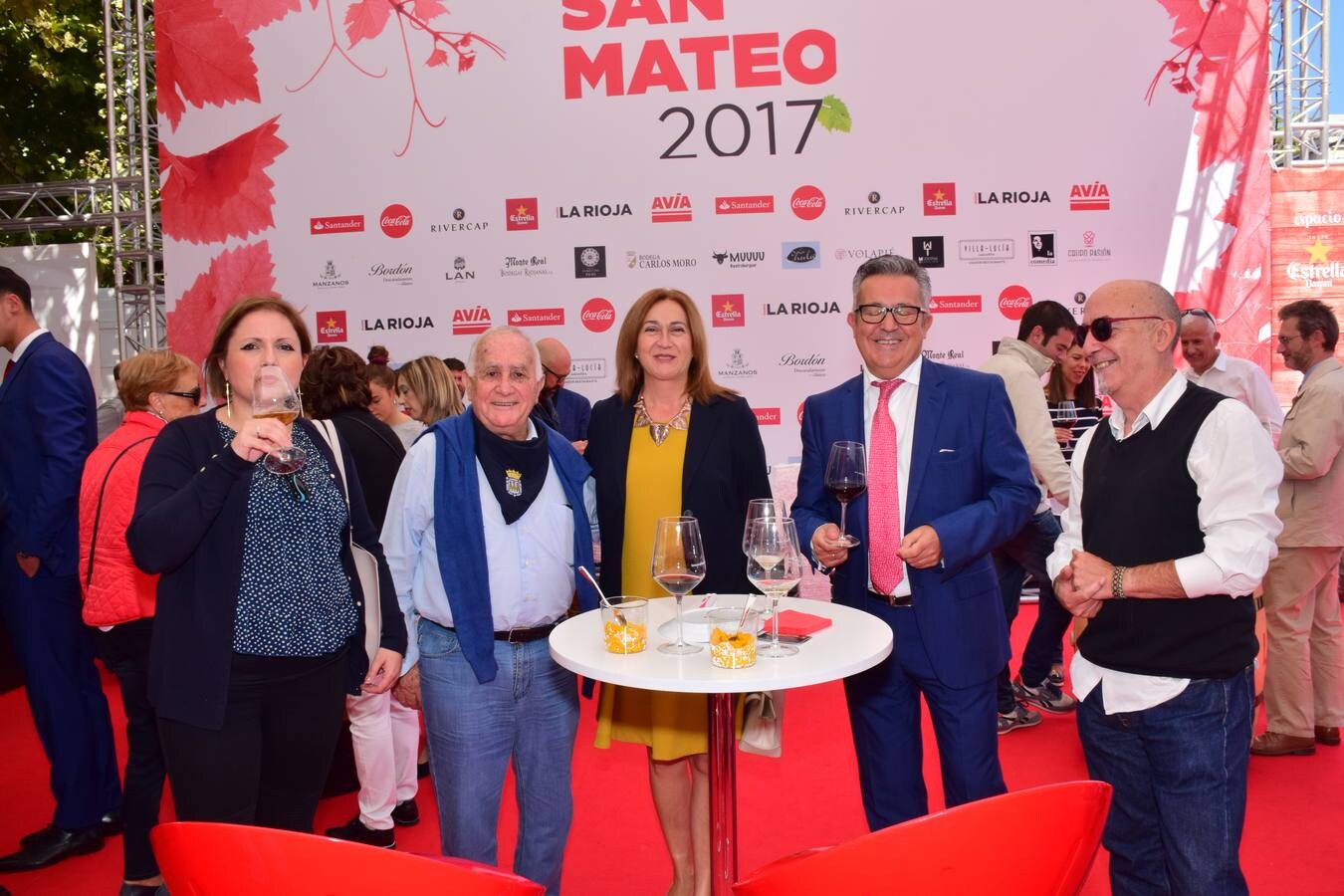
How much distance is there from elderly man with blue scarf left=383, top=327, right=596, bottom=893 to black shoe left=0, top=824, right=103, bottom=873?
1792 mm

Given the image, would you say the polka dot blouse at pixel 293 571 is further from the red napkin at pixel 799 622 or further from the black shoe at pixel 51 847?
the black shoe at pixel 51 847

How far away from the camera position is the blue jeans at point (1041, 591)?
423 cm

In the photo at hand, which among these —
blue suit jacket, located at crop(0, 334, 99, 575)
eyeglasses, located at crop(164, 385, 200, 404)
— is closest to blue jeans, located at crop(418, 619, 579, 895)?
eyeglasses, located at crop(164, 385, 200, 404)

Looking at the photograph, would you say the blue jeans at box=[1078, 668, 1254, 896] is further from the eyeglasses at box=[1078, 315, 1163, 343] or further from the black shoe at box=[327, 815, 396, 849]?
the black shoe at box=[327, 815, 396, 849]

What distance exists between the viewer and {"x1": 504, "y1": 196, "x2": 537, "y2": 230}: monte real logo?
6832mm

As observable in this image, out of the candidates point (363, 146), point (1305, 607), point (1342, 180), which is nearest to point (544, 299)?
point (363, 146)

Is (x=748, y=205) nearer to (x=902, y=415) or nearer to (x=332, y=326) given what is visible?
(x=332, y=326)

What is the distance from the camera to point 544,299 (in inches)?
270

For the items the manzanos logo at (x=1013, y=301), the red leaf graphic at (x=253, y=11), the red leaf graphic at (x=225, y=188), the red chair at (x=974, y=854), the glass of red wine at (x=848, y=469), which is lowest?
the red chair at (x=974, y=854)

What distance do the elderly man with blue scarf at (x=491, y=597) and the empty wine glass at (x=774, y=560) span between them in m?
0.65

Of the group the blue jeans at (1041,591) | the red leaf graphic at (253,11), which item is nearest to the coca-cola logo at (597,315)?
the red leaf graphic at (253,11)

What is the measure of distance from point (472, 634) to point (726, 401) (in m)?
1.01

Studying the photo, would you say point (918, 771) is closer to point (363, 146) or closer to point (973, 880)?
point (973, 880)

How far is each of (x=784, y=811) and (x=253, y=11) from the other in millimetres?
6638
